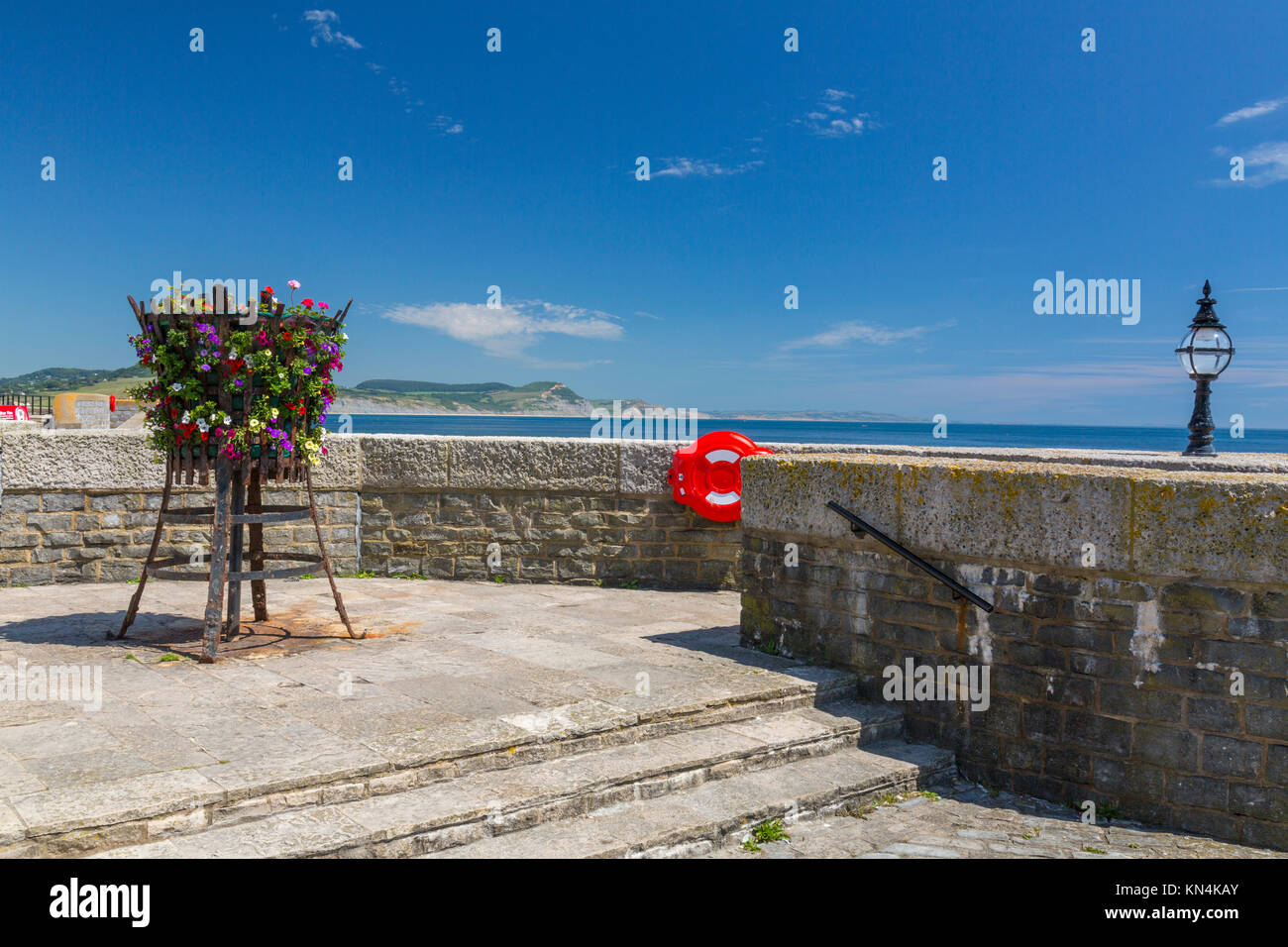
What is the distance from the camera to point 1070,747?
14.6ft

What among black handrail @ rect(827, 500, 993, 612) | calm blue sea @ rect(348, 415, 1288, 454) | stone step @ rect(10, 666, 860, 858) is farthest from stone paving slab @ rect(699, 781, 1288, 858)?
calm blue sea @ rect(348, 415, 1288, 454)

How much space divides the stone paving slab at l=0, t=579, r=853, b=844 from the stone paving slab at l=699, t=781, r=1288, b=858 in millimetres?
862

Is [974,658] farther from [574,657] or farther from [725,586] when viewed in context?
[725,586]

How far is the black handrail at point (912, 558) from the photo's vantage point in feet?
15.6

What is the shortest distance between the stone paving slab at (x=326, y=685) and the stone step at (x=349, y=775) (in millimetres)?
12

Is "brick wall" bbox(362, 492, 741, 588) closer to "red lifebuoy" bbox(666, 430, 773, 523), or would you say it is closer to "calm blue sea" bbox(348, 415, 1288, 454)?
"red lifebuoy" bbox(666, 430, 773, 523)

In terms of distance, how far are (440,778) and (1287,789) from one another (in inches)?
139

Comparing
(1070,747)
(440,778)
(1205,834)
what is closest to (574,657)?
(440,778)

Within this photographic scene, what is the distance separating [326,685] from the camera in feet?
15.9

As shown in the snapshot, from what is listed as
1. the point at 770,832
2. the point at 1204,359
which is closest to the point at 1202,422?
the point at 1204,359

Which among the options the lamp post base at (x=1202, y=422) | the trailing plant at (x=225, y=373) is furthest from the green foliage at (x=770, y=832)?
the lamp post base at (x=1202, y=422)

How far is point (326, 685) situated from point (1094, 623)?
3803 mm

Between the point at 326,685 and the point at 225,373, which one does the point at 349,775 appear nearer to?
the point at 326,685
